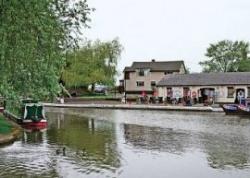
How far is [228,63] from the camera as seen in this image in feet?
360

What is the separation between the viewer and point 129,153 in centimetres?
2361

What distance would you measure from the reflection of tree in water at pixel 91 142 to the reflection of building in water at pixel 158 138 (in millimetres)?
1193

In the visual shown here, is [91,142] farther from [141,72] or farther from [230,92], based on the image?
[141,72]

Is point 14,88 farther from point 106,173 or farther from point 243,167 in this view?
point 243,167

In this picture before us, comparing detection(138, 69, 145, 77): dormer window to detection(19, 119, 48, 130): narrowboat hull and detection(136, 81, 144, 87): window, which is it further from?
detection(19, 119, 48, 130): narrowboat hull

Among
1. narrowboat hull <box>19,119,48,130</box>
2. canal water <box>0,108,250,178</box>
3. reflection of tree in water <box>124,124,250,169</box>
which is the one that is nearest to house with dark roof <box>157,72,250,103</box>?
canal water <box>0,108,250,178</box>

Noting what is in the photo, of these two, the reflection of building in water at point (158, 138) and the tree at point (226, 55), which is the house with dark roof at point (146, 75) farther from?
the reflection of building in water at point (158, 138)

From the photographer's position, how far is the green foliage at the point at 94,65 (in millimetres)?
88938

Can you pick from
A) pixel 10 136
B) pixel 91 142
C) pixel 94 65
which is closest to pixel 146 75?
pixel 94 65

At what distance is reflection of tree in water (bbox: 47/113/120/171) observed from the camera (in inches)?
821

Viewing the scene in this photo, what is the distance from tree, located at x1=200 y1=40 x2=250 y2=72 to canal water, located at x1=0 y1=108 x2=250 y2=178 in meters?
74.3

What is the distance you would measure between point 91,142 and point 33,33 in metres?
12.8

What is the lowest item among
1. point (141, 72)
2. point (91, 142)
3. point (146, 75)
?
point (91, 142)

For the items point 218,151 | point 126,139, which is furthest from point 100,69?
point 218,151
